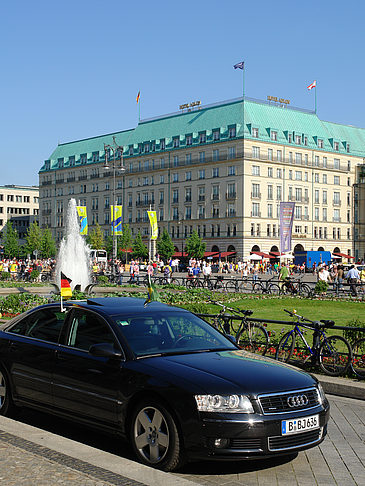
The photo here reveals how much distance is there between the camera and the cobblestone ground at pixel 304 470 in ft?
20.1

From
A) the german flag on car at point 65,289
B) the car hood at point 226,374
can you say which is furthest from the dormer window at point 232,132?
the car hood at point 226,374

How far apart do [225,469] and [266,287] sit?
28.0 meters

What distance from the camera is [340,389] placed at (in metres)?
9.97

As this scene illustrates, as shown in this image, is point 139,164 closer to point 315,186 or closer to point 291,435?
point 315,186

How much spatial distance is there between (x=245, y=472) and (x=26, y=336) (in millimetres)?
3213

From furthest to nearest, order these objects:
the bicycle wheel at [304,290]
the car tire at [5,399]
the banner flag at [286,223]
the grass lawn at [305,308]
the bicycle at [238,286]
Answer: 1. the banner flag at [286,223]
2. the bicycle at [238,286]
3. the bicycle wheel at [304,290]
4. the grass lawn at [305,308]
5. the car tire at [5,399]

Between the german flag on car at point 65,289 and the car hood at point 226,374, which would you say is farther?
the german flag on car at point 65,289

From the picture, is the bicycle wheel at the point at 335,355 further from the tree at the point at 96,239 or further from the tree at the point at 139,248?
the tree at the point at 96,239

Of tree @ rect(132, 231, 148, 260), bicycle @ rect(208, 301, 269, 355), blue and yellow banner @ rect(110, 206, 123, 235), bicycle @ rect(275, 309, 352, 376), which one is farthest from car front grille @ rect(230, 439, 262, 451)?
tree @ rect(132, 231, 148, 260)

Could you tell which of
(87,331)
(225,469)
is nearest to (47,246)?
(87,331)

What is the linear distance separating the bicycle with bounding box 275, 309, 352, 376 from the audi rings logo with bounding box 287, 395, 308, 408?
4393mm

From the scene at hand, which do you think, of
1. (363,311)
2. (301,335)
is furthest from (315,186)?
(301,335)

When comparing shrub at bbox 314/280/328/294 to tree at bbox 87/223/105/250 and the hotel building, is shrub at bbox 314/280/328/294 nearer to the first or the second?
the hotel building

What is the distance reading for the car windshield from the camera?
7.09 m
